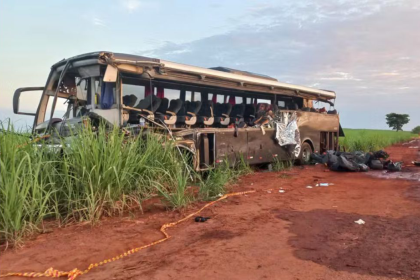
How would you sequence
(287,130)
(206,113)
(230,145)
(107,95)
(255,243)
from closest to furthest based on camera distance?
(255,243), (107,95), (230,145), (206,113), (287,130)

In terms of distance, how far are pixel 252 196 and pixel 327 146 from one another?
8.95 meters

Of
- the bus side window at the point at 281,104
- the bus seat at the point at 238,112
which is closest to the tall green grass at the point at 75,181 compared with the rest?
the bus seat at the point at 238,112

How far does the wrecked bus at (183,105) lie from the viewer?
796 centimetres

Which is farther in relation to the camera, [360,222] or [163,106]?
[163,106]

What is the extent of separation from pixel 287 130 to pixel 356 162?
2562mm

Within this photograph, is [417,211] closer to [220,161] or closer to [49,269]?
[220,161]

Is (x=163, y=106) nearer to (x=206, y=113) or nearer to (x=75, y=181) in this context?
(x=206, y=113)

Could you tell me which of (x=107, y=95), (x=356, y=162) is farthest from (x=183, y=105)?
(x=356, y=162)

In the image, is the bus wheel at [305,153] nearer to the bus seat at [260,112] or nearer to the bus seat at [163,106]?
the bus seat at [260,112]

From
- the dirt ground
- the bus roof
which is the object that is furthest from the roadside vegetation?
the bus roof

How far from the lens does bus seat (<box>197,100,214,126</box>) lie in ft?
34.4

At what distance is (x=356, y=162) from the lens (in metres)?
12.5

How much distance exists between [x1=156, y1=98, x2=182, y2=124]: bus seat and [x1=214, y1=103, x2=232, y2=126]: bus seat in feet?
5.35

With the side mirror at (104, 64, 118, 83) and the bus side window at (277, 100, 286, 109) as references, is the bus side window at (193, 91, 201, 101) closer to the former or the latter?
the side mirror at (104, 64, 118, 83)
